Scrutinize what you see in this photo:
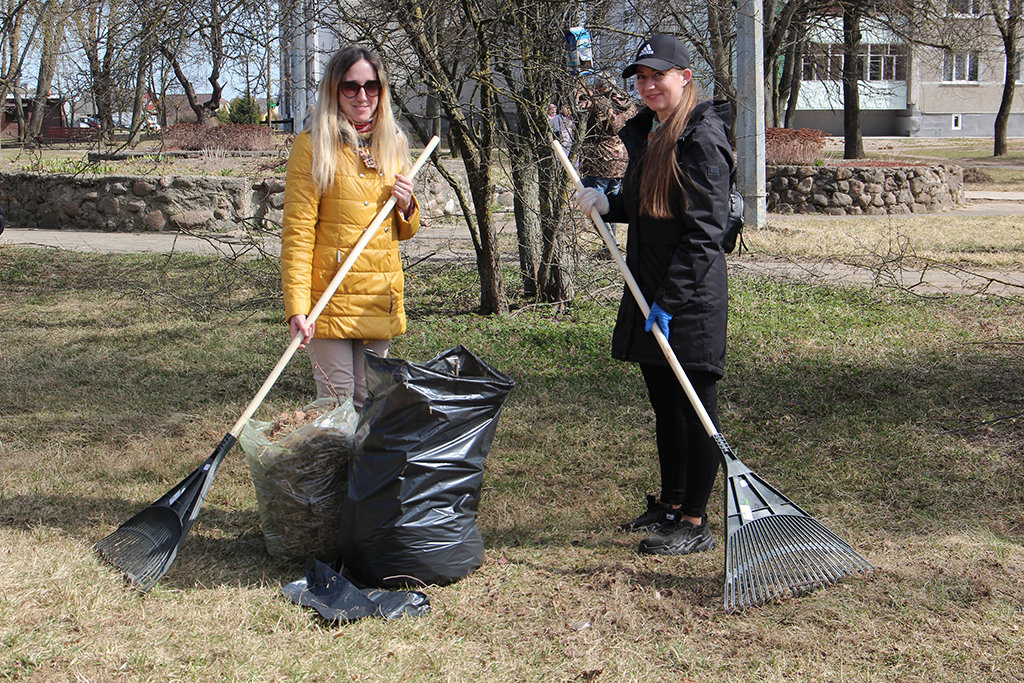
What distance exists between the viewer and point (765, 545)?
9.18ft

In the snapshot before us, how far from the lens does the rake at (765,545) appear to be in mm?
2746

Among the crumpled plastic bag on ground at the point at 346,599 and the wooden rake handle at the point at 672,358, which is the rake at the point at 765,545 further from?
the crumpled plastic bag on ground at the point at 346,599

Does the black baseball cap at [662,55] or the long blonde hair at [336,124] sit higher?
the black baseball cap at [662,55]

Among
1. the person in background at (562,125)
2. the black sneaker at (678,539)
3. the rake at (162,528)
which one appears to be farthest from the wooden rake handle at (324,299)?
the person in background at (562,125)

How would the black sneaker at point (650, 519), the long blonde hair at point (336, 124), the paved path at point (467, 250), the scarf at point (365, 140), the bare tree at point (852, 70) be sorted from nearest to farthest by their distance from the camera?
the long blonde hair at point (336, 124), the scarf at point (365, 140), the black sneaker at point (650, 519), the paved path at point (467, 250), the bare tree at point (852, 70)

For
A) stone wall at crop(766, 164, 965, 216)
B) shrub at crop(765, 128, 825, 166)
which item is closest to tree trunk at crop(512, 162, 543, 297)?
stone wall at crop(766, 164, 965, 216)

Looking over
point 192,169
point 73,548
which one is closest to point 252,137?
point 192,169

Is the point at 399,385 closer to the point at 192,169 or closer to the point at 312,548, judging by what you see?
the point at 312,548

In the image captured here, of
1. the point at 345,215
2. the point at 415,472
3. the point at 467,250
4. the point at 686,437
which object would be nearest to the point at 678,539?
the point at 686,437

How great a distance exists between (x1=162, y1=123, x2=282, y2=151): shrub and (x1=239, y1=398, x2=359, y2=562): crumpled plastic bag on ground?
1632 cm

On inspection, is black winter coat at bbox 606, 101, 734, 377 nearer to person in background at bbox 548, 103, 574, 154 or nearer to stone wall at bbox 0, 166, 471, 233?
person in background at bbox 548, 103, 574, 154

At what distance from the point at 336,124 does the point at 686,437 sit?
5.46 ft

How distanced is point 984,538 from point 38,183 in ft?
40.3

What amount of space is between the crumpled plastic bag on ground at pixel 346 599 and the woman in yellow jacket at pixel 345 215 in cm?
75
